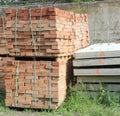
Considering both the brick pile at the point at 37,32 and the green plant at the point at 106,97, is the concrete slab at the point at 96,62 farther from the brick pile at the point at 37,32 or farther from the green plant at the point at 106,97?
the green plant at the point at 106,97

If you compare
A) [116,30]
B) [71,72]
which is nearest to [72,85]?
[71,72]

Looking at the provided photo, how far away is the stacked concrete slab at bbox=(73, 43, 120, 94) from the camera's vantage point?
6.25 m

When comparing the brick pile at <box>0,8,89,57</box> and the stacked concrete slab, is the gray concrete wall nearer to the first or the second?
the stacked concrete slab

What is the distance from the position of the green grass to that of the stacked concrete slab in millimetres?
220

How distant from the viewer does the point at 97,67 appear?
645 cm

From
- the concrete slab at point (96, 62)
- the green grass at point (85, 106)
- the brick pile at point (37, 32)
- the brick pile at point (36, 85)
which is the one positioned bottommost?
the green grass at point (85, 106)

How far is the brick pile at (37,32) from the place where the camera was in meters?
5.89

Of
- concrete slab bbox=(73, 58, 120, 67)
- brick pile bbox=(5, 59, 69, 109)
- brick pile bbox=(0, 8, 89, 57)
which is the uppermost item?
brick pile bbox=(0, 8, 89, 57)

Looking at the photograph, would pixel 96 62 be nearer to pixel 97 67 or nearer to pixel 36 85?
pixel 97 67

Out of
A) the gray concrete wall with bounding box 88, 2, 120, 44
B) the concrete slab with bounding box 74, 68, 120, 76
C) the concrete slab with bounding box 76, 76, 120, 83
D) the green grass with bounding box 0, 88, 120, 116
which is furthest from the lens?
the gray concrete wall with bounding box 88, 2, 120, 44

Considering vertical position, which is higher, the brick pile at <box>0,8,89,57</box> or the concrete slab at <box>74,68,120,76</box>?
the brick pile at <box>0,8,89,57</box>

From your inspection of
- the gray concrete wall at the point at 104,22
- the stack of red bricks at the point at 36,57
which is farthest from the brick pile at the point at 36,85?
the gray concrete wall at the point at 104,22

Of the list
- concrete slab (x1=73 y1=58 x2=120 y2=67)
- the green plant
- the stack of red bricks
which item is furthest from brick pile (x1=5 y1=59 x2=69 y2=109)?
the green plant

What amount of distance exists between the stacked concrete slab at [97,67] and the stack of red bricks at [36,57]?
352 mm
